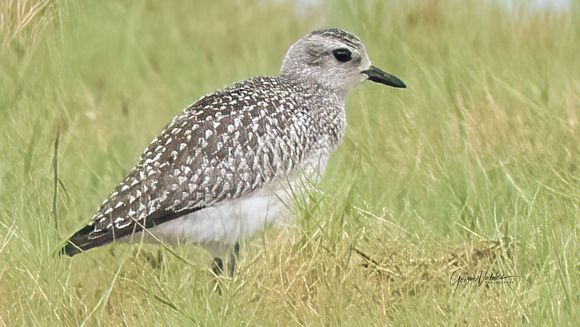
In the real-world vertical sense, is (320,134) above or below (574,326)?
above

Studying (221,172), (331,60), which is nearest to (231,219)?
(221,172)

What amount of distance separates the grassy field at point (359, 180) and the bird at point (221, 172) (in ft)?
0.46

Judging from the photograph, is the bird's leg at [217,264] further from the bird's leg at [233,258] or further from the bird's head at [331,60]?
the bird's head at [331,60]

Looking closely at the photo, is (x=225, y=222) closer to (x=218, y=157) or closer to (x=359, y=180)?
(x=218, y=157)

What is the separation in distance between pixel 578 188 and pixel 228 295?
81.1 inches

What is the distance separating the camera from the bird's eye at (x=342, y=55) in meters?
5.09

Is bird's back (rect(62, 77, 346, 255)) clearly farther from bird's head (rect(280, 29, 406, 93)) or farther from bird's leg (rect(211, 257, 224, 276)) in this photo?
bird's leg (rect(211, 257, 224, 276))

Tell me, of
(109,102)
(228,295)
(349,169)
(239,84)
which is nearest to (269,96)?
(239,84)

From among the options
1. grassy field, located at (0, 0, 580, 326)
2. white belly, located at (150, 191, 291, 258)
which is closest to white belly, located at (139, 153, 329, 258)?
white belly, located at (150, 191, 291, 258)

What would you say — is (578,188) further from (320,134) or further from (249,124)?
(249,124)

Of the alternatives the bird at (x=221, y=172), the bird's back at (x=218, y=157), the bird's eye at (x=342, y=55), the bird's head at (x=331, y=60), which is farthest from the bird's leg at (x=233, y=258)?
the bird's eye at (x=342, y=55)

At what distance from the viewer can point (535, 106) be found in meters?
5.54

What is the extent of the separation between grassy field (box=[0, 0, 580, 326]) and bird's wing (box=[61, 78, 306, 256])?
211 mm

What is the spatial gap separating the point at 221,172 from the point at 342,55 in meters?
1.29
